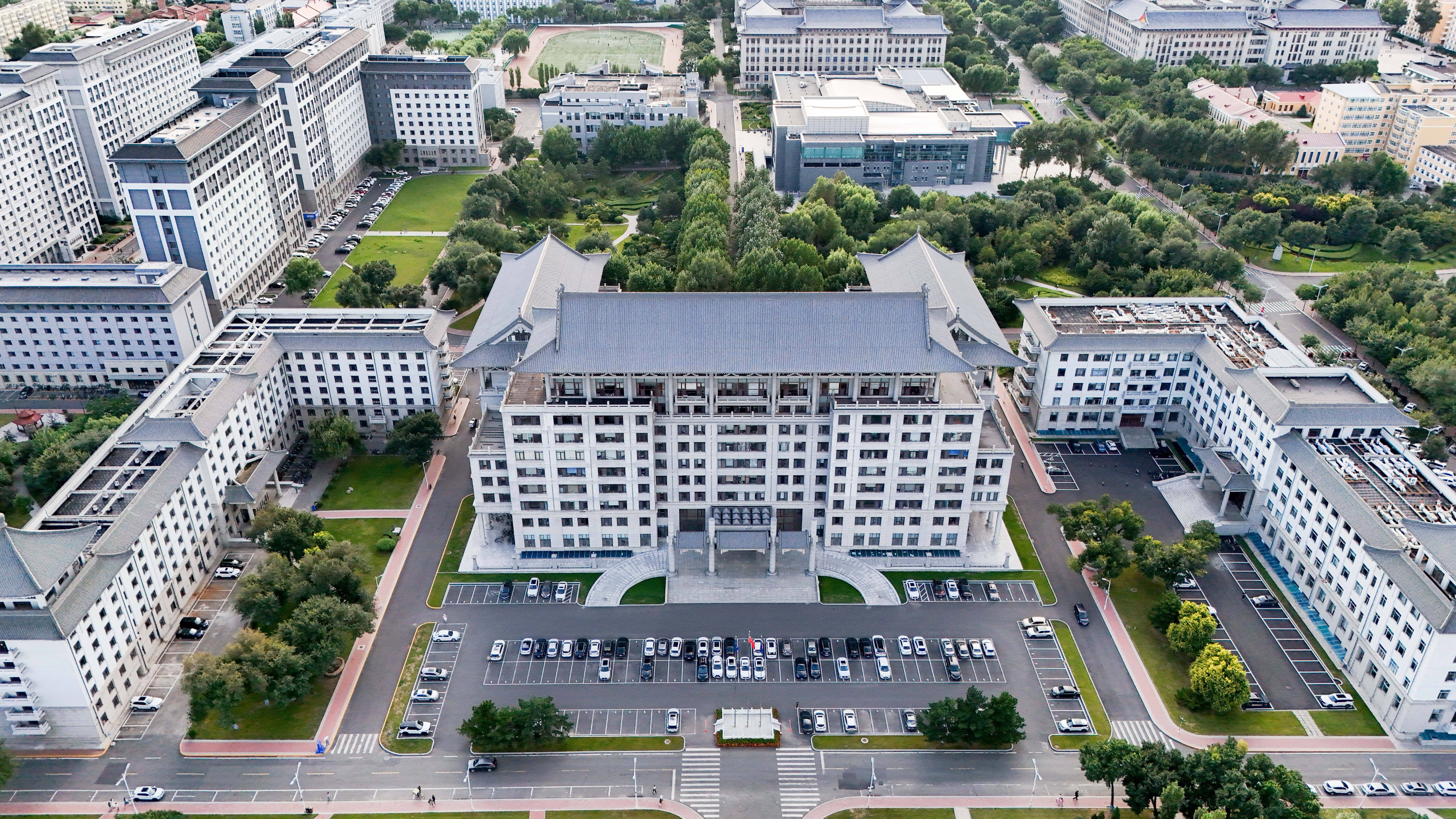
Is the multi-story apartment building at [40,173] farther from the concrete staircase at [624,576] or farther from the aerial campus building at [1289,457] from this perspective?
the aerial campus building at [1289,457]

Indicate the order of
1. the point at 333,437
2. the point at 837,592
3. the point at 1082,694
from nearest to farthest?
the point at 1082,694
the point at 837,592
the point at 333,437

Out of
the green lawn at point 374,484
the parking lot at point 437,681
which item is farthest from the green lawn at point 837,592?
the green lawn at point 374,484

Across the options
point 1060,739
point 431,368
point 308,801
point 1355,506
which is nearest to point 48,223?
point 431,368

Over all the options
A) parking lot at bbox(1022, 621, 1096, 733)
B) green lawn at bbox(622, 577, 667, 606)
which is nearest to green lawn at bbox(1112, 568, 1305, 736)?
parking lot at bbox(1022, 621, 1096, 733)

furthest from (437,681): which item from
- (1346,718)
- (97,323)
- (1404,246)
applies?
(1404,246)

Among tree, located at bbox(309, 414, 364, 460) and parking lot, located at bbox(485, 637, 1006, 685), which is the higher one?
tree, located at bbox(309, 414, 364, 460)

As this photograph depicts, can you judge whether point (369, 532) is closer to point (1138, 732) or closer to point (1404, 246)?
point (1138, 732)

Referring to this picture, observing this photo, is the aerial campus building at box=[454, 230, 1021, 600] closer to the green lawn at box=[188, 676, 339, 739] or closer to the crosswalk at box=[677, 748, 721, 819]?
the crosswalk at box=[677, 748, 721, 819]
